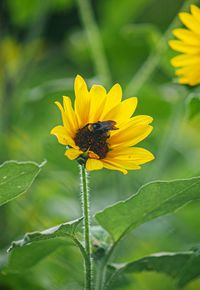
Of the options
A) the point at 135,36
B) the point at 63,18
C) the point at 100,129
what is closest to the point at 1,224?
the point at 135,36

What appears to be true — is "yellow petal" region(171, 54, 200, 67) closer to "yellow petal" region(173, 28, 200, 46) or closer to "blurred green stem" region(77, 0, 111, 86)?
"yellow petal" region(173, 28, 200, 46)

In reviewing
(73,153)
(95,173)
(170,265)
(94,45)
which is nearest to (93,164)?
(73,153)

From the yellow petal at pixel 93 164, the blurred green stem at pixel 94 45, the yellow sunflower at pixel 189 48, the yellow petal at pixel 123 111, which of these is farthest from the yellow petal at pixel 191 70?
the blurred green stem at pixel 94 45

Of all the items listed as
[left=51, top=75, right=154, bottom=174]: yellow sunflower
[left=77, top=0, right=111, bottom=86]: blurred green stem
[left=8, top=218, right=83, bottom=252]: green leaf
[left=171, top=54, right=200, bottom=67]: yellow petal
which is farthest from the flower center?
[left=77, top=0, right=111, bottom=86]: blurred green stem

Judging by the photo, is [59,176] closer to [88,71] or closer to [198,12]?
[198,12]

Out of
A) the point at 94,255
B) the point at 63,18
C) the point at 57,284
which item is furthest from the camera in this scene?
the point at 63,18
